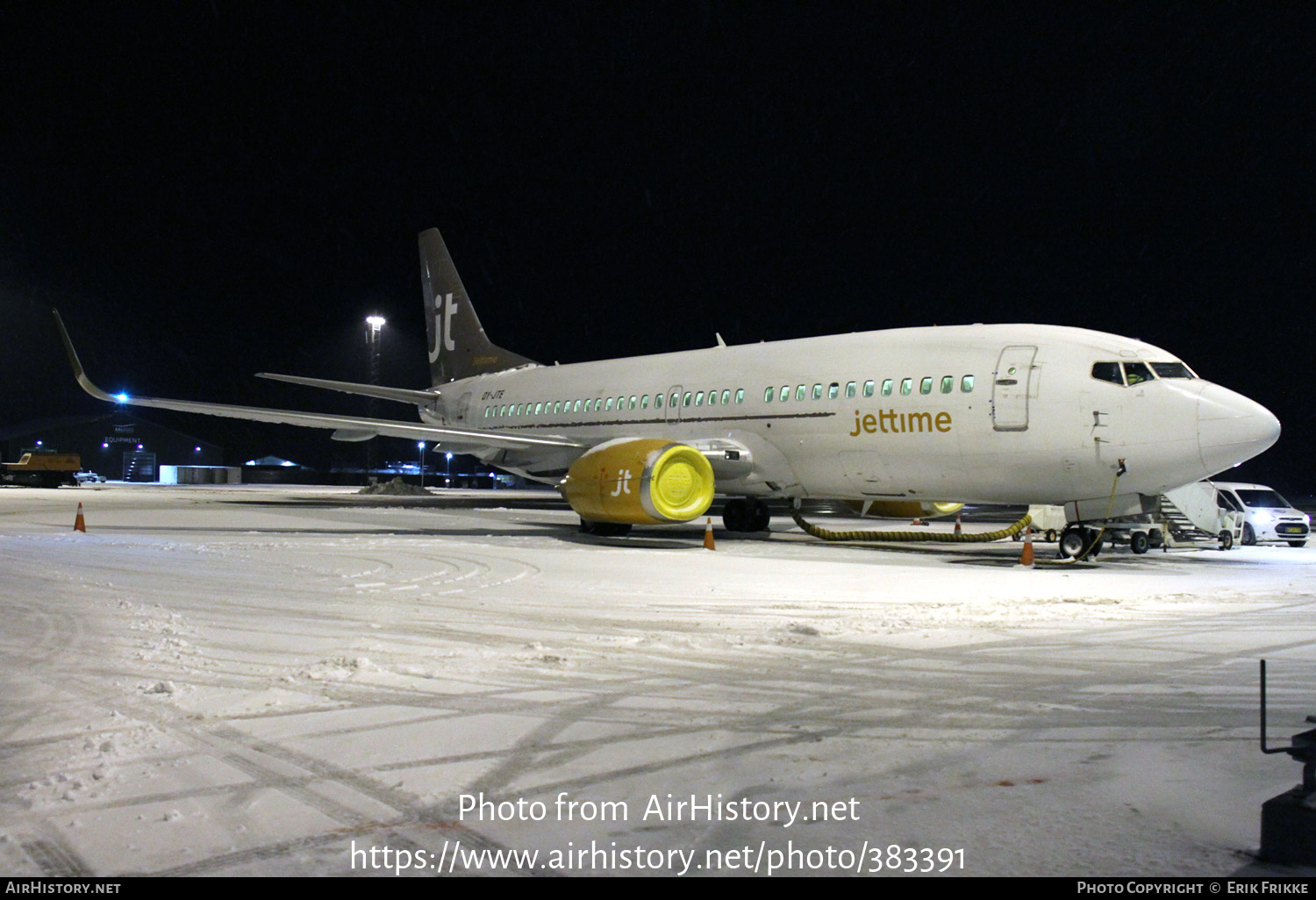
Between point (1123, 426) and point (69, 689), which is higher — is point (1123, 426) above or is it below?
above

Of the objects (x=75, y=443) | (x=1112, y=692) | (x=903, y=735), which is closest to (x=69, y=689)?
(x=903, y=735)

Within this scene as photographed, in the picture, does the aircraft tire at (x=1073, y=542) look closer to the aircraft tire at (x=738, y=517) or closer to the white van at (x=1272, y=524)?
the aircraft tire at (x=738, y=517)

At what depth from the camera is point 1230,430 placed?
1323cm

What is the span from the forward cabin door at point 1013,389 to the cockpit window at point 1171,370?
1675 millimetres

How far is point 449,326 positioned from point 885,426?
1750 cm

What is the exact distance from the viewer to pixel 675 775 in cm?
421

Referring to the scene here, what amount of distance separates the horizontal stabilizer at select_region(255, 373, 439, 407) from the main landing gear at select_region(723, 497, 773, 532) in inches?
Result: 394

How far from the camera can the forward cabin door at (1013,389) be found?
577 inches

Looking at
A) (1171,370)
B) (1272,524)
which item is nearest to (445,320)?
(1171,370)

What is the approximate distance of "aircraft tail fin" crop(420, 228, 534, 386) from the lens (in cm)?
2909

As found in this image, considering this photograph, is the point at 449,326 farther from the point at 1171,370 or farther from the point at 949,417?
the point at 1171,370

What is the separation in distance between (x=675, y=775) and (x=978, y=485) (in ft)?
40.2

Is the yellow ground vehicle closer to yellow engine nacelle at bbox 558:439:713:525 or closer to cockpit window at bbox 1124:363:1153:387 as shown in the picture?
yellow engine nacelle at bbox 558:439:713:525

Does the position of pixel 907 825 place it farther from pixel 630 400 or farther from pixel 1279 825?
pixel 630 400
